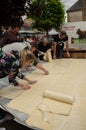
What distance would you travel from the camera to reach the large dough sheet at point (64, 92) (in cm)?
267

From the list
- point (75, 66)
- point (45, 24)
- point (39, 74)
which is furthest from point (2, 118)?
point (45, 24)

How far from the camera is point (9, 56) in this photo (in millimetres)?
3486

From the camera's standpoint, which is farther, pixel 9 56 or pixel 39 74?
pixel 39 74

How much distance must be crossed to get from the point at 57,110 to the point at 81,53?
4767 mm

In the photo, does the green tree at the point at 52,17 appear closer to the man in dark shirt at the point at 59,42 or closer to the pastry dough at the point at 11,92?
the man in dark shirt at the point at 59,42

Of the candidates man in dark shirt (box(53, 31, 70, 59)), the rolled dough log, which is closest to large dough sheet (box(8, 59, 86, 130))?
the rolled dough log

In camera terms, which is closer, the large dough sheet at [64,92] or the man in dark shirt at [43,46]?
the large dough sheet at [64,92]

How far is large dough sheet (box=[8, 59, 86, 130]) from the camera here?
2.67 metres

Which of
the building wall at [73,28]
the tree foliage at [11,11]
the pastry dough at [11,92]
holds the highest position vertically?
the tree foliage at [11,11]

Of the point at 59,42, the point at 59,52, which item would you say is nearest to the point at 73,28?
the point at 59,42

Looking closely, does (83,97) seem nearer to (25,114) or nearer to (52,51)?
(25,114)

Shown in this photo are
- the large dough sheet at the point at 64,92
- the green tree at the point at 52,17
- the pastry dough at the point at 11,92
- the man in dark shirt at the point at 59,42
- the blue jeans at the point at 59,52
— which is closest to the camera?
the large dough sheet at the point at 64,92

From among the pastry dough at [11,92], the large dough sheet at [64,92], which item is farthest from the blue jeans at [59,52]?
the pastry dough at [11,92]

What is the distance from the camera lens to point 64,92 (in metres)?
3.71
